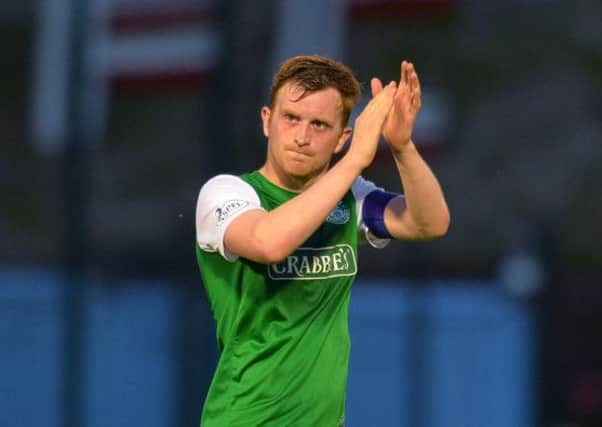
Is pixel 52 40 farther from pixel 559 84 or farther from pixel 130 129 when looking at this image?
pixel 559 84

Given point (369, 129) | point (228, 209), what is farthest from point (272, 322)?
point (369, 129)

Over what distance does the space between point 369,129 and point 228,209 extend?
387mm

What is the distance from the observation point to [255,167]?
6.48 meters

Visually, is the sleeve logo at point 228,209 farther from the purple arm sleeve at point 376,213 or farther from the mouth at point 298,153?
the purple arm sleeve at point 376,213

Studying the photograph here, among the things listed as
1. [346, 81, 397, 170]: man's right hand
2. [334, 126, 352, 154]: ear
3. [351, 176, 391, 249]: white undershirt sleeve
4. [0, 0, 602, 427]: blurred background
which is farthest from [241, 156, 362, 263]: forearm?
[0, 0, 602, 427]: blurred background

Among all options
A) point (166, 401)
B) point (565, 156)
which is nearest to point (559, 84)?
point (565, 156)

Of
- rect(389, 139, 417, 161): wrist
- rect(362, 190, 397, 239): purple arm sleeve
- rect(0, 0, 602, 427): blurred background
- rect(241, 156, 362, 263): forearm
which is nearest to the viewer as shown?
rect(241, 156, 362, 263): forearm

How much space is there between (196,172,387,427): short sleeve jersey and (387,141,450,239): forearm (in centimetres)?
21

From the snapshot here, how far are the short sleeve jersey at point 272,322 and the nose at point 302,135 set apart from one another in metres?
0.17

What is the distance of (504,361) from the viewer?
6312mm

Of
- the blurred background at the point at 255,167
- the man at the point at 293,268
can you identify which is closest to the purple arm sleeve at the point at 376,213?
the man at the point at 293,268

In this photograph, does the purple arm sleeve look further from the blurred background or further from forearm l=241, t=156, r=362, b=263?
the blurred background

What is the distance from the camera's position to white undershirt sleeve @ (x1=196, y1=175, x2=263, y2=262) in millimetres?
3410

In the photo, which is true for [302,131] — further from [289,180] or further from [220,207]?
[220,207]
